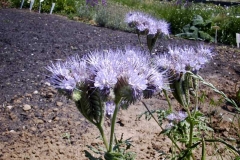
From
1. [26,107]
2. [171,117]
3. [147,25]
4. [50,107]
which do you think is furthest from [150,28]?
[26,107]

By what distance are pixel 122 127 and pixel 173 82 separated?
1.62m

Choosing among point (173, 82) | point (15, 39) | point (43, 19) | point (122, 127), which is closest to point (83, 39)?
point (15, 39)

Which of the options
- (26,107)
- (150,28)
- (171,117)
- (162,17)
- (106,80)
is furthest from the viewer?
(162,17)

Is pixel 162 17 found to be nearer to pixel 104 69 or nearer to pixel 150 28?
pixel 150 28

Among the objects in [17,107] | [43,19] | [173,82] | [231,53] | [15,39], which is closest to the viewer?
[173,82]

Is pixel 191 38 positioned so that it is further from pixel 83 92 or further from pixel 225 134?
pixel 83 92

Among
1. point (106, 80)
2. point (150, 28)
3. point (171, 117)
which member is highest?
point (150, 28)

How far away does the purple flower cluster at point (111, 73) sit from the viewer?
56.8 inches

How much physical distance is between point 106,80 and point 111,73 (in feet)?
0.11

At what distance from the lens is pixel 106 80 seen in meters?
1.43

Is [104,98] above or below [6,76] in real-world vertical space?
above

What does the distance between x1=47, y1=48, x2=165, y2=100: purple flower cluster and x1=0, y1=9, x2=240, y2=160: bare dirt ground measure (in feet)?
4.99

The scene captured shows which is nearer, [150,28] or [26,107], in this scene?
[150,28]

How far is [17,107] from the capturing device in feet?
12.2
